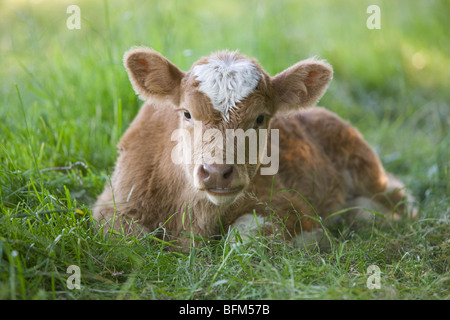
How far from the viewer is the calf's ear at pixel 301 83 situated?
4090mm

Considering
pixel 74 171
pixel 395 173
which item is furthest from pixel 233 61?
pixel 395 173

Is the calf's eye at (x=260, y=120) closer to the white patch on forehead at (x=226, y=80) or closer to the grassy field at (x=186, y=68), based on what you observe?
the white patch on forehead at (x=226, y=80)

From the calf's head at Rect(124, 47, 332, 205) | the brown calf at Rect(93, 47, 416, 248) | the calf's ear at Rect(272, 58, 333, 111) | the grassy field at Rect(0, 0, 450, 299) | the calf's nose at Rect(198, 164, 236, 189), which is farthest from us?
the calf's ear at Rect(272, 58, 333, 111)

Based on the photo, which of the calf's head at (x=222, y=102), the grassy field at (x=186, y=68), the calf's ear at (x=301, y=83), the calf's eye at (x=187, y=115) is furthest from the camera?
the calf's ear at (x=301, y=83)

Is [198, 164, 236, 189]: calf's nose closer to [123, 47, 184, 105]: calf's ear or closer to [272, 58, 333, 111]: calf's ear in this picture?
[123, 47, 184, 105]: calf's ear

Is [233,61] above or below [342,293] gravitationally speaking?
above

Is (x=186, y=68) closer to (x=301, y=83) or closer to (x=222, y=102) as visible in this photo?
(x=301, y=83)

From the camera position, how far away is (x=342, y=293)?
9.87ft

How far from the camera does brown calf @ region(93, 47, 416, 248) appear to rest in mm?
3682

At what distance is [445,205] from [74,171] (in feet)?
11.5

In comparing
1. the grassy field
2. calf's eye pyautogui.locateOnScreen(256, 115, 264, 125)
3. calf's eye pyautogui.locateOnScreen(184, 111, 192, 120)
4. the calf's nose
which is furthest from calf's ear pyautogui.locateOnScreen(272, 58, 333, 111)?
the grassy field

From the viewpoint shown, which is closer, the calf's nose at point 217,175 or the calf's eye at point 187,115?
the calf's nose at point 217,175

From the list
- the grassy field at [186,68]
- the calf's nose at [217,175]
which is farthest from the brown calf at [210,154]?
the grassy field at [186,68]
